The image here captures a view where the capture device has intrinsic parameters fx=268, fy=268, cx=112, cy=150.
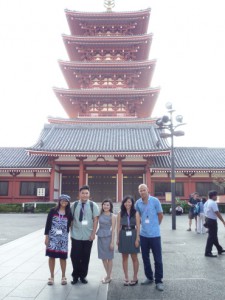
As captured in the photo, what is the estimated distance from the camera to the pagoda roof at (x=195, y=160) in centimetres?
2275

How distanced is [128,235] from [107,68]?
2388 centimetres

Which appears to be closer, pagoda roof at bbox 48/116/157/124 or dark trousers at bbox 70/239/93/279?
dark trousers at bbox 70/239/93/279

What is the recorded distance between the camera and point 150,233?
5.14 m

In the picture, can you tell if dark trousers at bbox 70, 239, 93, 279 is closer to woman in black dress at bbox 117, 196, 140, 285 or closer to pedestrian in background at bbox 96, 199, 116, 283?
pedestrian in background at bbox 96, 199, 116, 283

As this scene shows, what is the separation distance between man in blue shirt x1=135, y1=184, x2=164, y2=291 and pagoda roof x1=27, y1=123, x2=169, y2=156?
51.7ft

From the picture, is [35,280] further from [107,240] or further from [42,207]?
[42,207]

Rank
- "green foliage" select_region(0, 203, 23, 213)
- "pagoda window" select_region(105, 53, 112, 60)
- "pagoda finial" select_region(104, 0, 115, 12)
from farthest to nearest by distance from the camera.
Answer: "pagoda finial" select_region(104, 0, 115, 12), "pagoda window" select_region(105, 53, 112, 60), "green foliage" select_region(0, 203, 23, 213)

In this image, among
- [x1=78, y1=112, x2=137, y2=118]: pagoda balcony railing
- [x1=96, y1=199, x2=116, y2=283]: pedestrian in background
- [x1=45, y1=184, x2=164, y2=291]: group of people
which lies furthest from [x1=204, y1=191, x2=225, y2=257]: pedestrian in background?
[x1=78, y1=112, x2=137, y2=118]: pagoda balcony railing

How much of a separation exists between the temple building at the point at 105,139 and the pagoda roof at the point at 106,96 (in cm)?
10

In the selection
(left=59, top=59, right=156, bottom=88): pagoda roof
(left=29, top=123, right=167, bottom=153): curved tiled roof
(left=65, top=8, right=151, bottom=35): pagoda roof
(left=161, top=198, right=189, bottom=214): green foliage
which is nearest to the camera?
(left=161, top=198, right=189, bottom=214): green foliage

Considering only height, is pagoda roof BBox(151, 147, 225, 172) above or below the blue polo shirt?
above

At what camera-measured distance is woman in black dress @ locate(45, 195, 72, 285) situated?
201 inches

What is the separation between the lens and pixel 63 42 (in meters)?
28.5

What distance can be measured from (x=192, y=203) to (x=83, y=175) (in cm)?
1269
